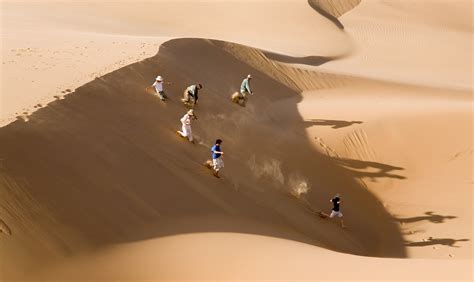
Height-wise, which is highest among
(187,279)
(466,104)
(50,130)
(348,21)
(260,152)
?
(348,21)

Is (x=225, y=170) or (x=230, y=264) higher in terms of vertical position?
(x=225, y=170)

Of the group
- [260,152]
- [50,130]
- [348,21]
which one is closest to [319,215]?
[260,152]

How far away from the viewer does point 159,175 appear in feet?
30.7

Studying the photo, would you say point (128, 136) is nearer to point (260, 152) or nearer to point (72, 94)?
point (72, 94)

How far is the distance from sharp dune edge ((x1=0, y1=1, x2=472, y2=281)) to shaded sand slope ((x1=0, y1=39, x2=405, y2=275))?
0.11 ft

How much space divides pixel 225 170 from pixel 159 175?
2.03 metres

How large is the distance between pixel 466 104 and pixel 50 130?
42.7ft

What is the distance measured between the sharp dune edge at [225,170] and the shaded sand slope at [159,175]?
0.11ft

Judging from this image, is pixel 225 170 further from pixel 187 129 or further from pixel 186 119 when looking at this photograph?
pixel 186 119

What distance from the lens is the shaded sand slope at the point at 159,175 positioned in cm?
732

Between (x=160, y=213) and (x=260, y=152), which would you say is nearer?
(x=160, y=213)

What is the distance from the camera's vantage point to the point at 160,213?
830 centimetres

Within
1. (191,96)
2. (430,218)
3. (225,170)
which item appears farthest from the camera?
(191,96)

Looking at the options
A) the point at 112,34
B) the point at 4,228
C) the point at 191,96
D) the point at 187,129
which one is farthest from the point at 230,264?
the point at 112,34
